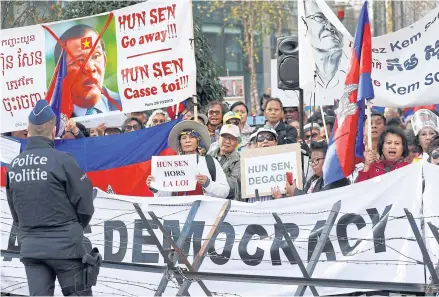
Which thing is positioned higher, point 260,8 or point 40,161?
point 260,8

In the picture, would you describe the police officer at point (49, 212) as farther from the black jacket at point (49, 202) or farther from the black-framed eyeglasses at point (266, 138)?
the black-framed eyeglasses at point (266, 138)

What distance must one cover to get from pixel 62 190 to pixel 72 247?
43 cm

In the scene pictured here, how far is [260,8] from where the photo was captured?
38.1 metres

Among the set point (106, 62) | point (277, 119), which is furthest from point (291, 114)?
point (106, 62)

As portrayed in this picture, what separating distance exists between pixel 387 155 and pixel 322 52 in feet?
7.22

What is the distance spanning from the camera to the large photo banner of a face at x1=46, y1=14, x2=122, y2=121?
1278 cm

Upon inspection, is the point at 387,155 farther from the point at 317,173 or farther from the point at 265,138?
the point at 265,138

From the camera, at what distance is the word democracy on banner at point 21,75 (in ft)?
42.9

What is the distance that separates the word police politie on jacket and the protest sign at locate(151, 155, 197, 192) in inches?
88.3

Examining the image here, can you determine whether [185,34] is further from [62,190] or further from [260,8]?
Result: [260,8]

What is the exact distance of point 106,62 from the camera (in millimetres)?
12820

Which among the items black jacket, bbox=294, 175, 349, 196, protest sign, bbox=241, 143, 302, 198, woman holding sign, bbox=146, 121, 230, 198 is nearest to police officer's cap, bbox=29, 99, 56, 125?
woman holding sign, bbox=146, 121, 230, 198

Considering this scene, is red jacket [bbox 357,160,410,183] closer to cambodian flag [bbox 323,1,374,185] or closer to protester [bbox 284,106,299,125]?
cambodian flag [bbox 323,1,374,185]

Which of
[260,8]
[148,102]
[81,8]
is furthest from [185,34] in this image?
[260,8]
